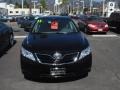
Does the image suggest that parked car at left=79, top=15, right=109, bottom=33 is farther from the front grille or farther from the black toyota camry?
the front grille

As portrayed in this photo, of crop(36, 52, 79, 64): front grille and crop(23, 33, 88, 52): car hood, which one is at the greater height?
crop(23, 33, 88, 52): car hood

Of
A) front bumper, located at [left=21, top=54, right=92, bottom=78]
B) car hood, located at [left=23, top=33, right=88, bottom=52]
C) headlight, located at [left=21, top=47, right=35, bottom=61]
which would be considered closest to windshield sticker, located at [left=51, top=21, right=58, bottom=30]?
car hood, located at [left=23, top=33, right=88, bottom=52]

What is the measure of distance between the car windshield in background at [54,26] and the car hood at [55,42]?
0.46 meters

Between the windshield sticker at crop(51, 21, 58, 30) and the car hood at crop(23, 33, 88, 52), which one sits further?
the windshield sticker at crop(51, 21, 58, 30)

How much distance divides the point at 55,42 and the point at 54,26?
1455 mm

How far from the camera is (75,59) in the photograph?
7.82m

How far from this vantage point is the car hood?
7.96 m

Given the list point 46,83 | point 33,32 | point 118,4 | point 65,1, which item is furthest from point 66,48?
point 65,1

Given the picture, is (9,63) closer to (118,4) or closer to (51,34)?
(51,34)

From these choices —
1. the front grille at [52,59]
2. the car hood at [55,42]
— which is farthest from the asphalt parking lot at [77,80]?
the car hood at [55,42]

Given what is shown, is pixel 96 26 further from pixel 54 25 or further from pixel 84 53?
pixel 84 53

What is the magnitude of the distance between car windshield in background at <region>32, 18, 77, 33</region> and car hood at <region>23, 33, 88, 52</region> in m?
0.46

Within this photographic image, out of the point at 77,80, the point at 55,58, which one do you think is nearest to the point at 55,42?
the point at 55,58

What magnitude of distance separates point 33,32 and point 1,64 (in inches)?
71.4
